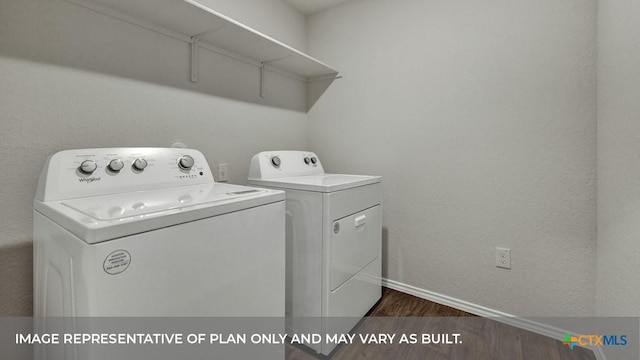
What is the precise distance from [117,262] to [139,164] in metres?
0.59

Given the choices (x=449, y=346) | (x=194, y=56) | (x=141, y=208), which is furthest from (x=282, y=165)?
(x=449, y=346)

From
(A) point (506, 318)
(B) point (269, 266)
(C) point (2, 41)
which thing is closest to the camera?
(C) point (2, 41)

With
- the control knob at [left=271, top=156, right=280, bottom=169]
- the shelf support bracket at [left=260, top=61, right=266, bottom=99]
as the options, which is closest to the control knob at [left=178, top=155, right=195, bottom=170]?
the control knob at [left=271, top=156, right=280, bottom=169]

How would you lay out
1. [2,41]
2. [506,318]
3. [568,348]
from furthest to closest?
[506,318], [568,348], [2,41]

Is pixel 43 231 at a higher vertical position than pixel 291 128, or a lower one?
lower

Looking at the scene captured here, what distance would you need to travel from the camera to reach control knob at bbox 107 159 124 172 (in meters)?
1.06

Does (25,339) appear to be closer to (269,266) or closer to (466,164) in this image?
(269,266)

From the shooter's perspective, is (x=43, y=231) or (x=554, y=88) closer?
(x=43, y=231)

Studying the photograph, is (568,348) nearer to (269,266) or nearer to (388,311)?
(388,311)

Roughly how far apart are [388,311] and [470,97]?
1.40m

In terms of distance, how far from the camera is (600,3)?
4.30ft

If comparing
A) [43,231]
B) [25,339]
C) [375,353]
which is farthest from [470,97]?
[25,339]

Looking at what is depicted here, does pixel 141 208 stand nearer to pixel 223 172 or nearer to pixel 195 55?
pixel 223 172

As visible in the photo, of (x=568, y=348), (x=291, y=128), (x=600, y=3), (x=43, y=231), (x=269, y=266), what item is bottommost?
(x=568, y=348)
